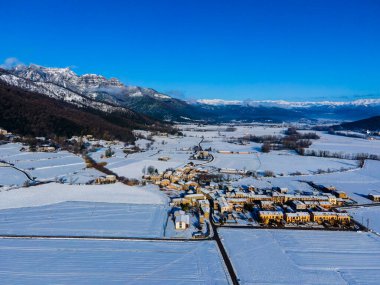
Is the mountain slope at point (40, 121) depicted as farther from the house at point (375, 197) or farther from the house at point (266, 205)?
the house at point (375, 197)

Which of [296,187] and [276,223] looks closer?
[276,223]

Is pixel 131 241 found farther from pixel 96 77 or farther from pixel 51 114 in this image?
pixel 96 77

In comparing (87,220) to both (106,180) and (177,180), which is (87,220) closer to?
(106,180)

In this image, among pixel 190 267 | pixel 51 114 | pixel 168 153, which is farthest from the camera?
pixel 51 114

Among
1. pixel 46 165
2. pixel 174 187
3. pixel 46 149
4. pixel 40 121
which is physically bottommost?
pixel 174 187

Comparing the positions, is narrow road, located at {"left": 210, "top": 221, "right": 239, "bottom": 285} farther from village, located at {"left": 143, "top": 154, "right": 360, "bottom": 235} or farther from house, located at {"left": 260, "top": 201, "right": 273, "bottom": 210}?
house, located at {"left": 260, "top": 201, "right": 273, "bottom": 210}

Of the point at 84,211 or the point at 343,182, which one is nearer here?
the point at 84,211

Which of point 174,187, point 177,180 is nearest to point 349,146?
point 177,180

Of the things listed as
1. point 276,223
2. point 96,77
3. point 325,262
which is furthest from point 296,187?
point 96,77
